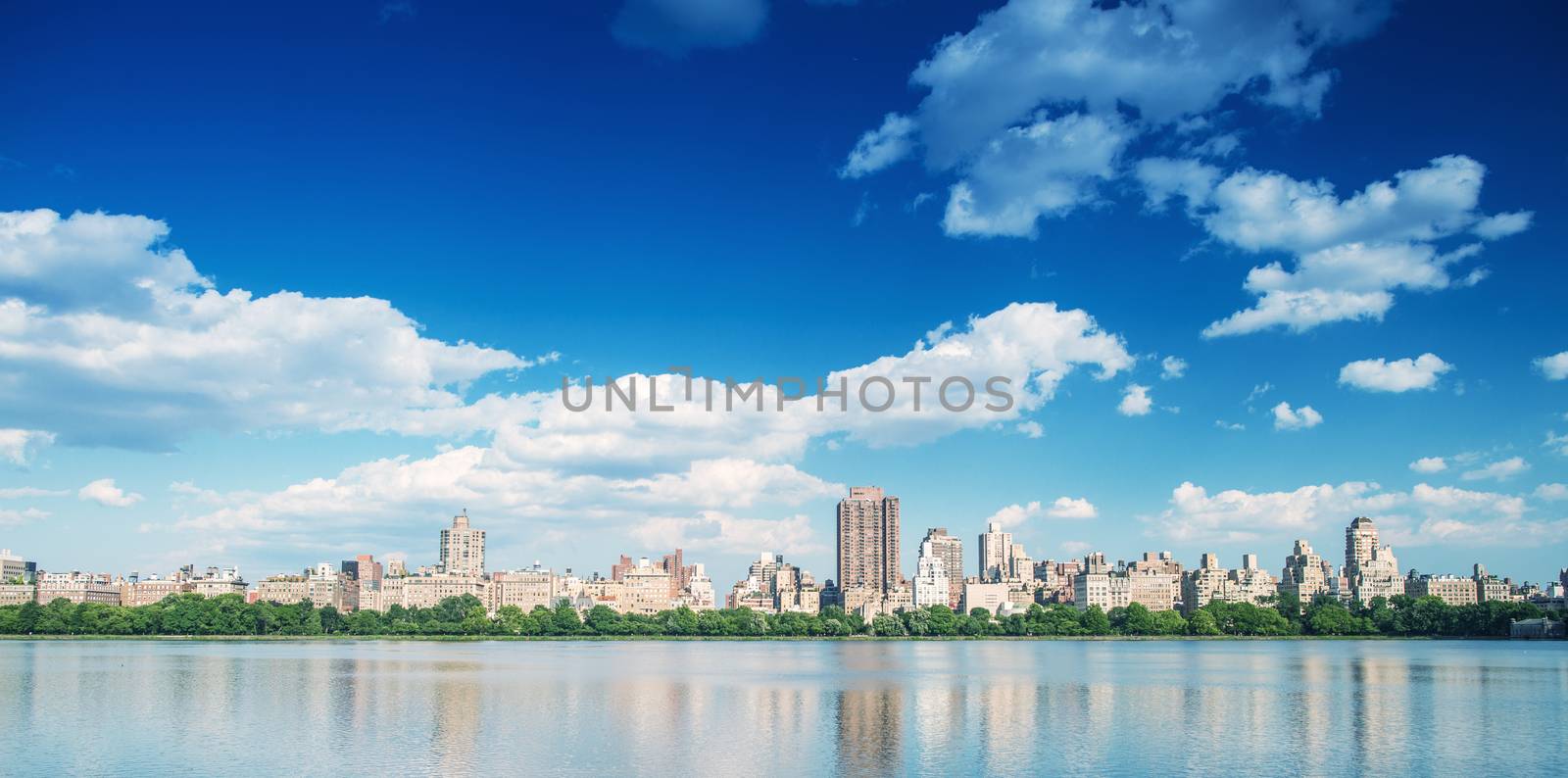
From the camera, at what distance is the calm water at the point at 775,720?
120 ft

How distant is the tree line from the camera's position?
6250 inches

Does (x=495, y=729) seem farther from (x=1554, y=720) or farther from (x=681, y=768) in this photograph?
(x=1554, y=720)

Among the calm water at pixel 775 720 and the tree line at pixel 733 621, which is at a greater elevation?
the calm water at pixel 775 720

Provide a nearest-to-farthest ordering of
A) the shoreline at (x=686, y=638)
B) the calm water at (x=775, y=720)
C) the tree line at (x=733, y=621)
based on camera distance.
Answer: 1. the calm water at (x=775, y=720)
2. the shoreline at (x=686, y=638)
3. the tree line at (x=733, y=621)

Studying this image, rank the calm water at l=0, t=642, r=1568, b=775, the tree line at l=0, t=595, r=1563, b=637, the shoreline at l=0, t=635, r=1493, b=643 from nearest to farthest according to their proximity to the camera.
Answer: the calm water at l=0, t=642, r=1568, b=775 → the shoreline at l=0, t=635, r=1493, b=643 → the tree line at l=0, t=595, r=1563, b=637

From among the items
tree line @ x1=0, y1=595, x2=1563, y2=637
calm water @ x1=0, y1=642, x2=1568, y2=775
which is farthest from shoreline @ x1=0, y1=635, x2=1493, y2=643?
calm water @ x1=0, y1=642, x2=1568, y2=775

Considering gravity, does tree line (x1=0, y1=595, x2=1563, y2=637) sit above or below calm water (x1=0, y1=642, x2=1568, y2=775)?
below

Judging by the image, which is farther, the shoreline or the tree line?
the tree line

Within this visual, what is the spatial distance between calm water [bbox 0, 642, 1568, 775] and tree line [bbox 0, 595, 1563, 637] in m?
84.2

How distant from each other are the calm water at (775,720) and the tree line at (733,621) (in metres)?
84.2

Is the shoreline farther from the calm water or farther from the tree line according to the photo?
the calm water

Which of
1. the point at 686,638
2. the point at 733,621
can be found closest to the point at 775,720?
the point at 686,638

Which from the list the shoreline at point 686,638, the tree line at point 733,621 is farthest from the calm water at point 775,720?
the tree line at point 733,621

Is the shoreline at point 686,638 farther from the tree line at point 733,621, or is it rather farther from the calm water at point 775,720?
the calm water at point 775,720
